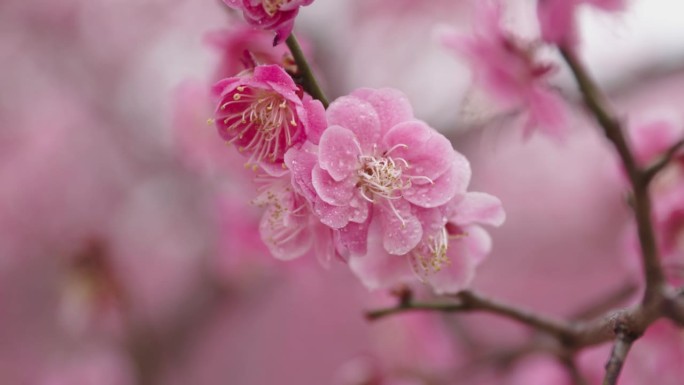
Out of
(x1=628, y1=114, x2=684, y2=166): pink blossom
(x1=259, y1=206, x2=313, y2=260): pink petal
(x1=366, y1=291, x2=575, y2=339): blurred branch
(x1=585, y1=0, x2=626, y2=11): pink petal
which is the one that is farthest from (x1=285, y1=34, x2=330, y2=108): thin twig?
(x1=628, y1=114, x2=684, y2=166): pink blossom

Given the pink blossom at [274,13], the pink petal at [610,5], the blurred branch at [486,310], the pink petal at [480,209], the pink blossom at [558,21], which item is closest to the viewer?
the pink blossom at [274,13]

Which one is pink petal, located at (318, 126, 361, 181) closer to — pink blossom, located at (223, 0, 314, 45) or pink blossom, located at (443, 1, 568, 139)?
pink blossom, located at (223, 0, 314, 45)

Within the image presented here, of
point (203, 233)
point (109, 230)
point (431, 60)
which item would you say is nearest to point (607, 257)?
point (431, 60)

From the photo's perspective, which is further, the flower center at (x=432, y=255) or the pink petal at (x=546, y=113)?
the pink petal at (x=546, y=113)

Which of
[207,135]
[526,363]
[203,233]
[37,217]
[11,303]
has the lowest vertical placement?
[11,303]

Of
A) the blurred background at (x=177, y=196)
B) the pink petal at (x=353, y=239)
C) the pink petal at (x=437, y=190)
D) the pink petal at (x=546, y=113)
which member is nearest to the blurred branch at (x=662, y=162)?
the pink petal at (x=546, y=113)

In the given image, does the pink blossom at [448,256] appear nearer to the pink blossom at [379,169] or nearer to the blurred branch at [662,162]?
the pink blossom at [379,169]

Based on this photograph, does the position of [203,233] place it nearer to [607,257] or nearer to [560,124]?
[607,257]

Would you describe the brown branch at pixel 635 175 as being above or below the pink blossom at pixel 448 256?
above
